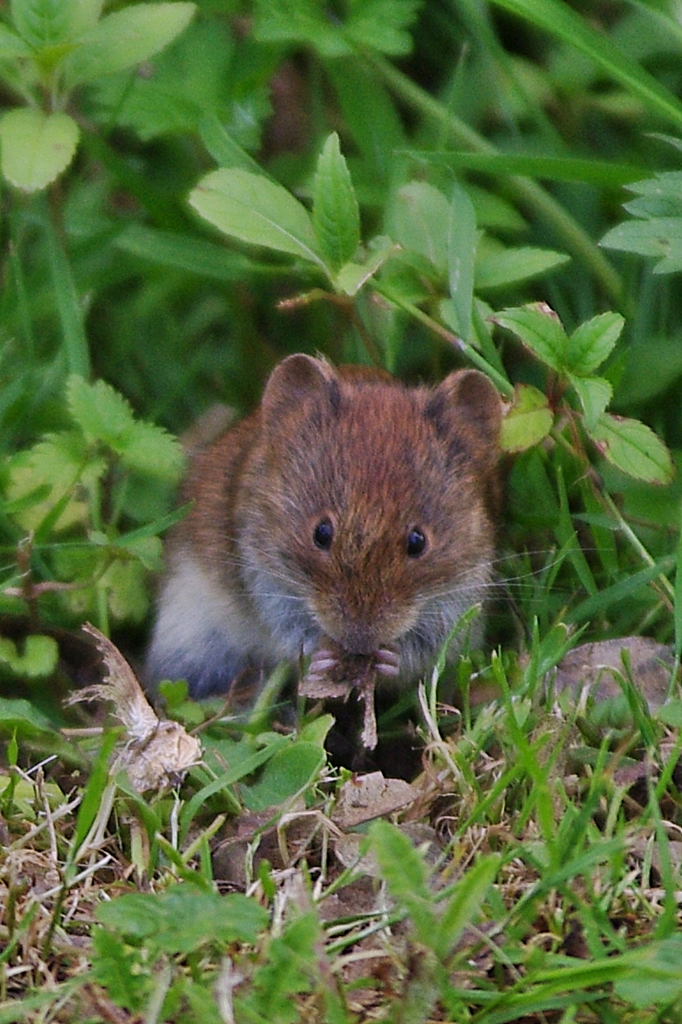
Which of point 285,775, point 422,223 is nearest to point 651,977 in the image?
point 285,775

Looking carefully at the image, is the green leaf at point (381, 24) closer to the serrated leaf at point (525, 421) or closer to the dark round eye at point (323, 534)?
the serrated leaf at point (525, 421)

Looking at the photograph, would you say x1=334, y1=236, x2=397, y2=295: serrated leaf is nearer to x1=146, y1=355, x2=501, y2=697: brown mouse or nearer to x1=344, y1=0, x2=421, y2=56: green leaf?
x1=146, y1=355, x2=501, y2=697: brown mouse

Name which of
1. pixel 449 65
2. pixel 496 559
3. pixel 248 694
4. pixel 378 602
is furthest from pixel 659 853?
pixel 449 65

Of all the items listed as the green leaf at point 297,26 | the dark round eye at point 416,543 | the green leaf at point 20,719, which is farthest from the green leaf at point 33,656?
the green leaf at point 297,26

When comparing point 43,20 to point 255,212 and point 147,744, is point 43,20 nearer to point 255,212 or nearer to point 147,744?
point 255,212

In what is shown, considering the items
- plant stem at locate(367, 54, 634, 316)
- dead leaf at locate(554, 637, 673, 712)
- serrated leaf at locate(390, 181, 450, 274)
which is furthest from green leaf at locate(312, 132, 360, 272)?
dead leaf at locate(554, 637, 673, 712)

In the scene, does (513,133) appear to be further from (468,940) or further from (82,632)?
(468,940)
